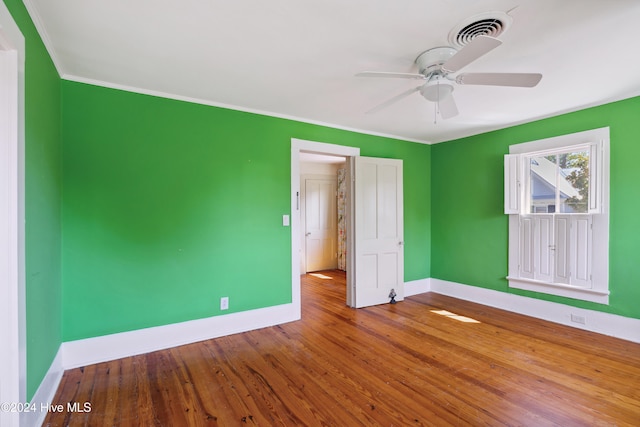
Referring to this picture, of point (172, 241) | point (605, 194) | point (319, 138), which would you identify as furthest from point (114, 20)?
point (605, 194)

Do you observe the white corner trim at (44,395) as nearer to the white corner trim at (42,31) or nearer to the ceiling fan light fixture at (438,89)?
the white corner trim at (42,31)

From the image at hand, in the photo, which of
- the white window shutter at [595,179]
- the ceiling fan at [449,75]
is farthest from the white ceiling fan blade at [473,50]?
the white window shutter at [595,179]

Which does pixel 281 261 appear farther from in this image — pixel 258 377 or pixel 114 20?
pixel 114 20

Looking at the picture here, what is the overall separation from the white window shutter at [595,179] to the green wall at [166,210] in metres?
3.11

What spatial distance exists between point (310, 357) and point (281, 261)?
3.91ft

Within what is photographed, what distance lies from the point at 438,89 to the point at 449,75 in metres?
0.13

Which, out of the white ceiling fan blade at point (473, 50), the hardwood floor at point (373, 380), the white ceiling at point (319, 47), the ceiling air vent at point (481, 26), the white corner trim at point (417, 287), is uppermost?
the white ceiling at point (319, 47)

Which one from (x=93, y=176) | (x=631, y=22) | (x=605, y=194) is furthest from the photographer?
(x=605, y=194)

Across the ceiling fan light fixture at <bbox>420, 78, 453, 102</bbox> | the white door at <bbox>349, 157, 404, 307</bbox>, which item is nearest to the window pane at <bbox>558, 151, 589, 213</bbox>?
the white door at <bbox>349, 157, 404, 307</bbox>

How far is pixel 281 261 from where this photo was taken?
11.8 ft

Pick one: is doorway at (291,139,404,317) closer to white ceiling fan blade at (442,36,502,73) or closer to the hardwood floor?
the hardwood floor

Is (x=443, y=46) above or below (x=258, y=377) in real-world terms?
above

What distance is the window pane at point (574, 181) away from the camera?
3363 mm

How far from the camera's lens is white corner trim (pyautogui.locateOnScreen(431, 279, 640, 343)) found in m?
3.06
